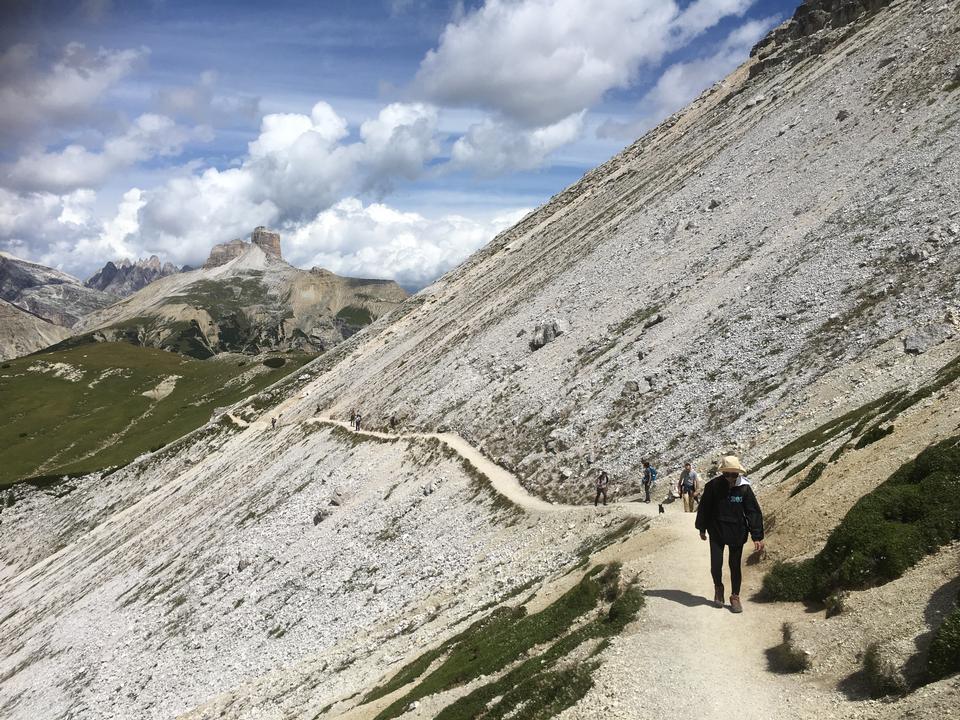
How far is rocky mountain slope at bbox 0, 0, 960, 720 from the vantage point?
56.3 feet

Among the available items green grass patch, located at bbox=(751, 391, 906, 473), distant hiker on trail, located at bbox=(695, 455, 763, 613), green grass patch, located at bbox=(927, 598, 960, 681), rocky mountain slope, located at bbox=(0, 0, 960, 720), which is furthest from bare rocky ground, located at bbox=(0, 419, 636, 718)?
green grass patch, located at bbox=(927, 598, 960, 681)

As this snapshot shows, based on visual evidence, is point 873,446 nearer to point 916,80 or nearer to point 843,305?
point 843,305

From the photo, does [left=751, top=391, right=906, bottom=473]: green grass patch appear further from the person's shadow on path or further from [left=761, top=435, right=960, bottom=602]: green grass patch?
the person's shadow on path

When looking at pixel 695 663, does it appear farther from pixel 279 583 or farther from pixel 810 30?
pixel 810 30

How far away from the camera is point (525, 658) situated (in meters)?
21.3

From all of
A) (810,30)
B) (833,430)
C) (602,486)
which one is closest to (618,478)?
(602,486)

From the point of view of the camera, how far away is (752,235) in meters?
63.6

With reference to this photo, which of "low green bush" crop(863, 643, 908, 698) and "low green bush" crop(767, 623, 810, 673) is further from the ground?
"low green bush" crop(863, 643, 908, 698)

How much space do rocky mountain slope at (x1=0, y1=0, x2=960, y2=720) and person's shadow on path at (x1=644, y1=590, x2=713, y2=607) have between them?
0.11 meters

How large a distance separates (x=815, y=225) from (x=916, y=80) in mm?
28139

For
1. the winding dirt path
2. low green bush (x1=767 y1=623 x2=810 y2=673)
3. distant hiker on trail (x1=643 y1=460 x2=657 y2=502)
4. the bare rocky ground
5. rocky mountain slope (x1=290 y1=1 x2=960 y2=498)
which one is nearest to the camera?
low green bush (x1=767 y1=623 x2=810 y2=673)

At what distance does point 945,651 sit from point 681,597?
27.9 feet

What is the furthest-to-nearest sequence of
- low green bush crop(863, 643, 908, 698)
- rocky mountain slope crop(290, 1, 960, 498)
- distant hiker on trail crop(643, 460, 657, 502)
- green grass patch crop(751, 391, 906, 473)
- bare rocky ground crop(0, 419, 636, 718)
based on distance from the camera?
rocky mountain slope crop(290, 1, 960, 498)
distant hiker on trail crop(643, 460, 657, 502)
bare rocky ground crop(0, 419, 636, 718)
green grass patch crop(751, 391, 906, 473)
low green bush crop(863, 643, 908, 698)

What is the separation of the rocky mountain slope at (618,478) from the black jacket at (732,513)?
2.08 m
